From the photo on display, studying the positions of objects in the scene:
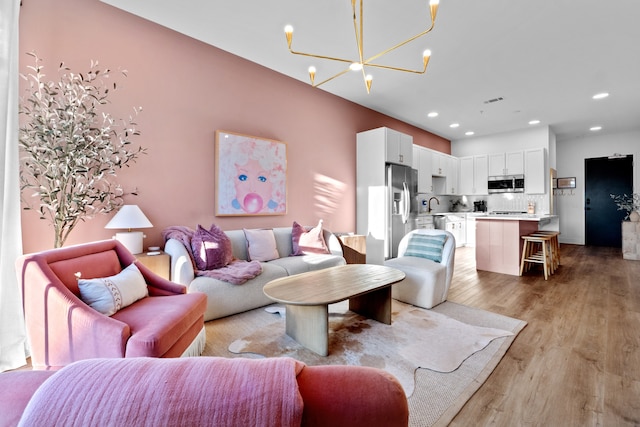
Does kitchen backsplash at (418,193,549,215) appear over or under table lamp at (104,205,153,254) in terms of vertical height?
over

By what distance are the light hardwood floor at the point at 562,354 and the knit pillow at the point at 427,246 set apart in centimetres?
59

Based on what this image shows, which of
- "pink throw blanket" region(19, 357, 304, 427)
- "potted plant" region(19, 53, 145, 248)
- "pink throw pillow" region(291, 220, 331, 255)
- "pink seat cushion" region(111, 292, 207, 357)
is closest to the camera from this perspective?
"pink throw blanket" region(19, 357, 304, 427)

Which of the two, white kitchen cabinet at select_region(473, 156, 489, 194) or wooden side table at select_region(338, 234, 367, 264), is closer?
wooden side table at select_region(338, 234, 367, 264)

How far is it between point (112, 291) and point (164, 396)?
1756 mm

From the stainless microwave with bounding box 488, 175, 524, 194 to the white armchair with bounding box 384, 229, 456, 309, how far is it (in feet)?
15.8

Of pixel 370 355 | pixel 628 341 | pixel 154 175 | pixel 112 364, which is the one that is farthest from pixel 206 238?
pixel 628 341

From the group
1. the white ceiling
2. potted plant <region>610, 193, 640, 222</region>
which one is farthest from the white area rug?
potted plant <region>610, 193, 640, 222</region>

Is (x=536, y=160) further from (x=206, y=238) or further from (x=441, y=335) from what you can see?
(x=206, y=238)

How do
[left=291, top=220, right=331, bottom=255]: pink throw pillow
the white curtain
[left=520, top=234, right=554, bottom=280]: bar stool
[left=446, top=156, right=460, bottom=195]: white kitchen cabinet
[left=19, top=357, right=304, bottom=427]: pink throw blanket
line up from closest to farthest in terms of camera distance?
[left=19, top=357, right=304, bottom=427]: pink throw blanket, the white curtain, [left=291, top=220, right=331, bottom=255]: pink throw pillow, [left=520, top=234, right=554, bottom=280]: bar stool, [left=446, top=156, right=460, bottom=195]: white kitchen cabinet

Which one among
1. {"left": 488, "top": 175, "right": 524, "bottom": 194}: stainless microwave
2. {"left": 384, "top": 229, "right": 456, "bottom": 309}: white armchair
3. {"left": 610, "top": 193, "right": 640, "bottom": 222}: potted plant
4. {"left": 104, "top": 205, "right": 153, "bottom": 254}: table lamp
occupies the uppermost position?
{"left": 488, "top": 175, "right": 524, "bottom": 194}: stainless microwave

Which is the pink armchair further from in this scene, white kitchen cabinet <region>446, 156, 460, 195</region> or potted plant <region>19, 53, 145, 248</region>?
white kitchen cabinet <region>446, 156, 460, 195</region>

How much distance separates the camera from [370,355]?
2.10 metres

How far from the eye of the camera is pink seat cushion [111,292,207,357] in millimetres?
1500

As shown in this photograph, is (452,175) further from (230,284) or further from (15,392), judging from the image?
(15,392)
